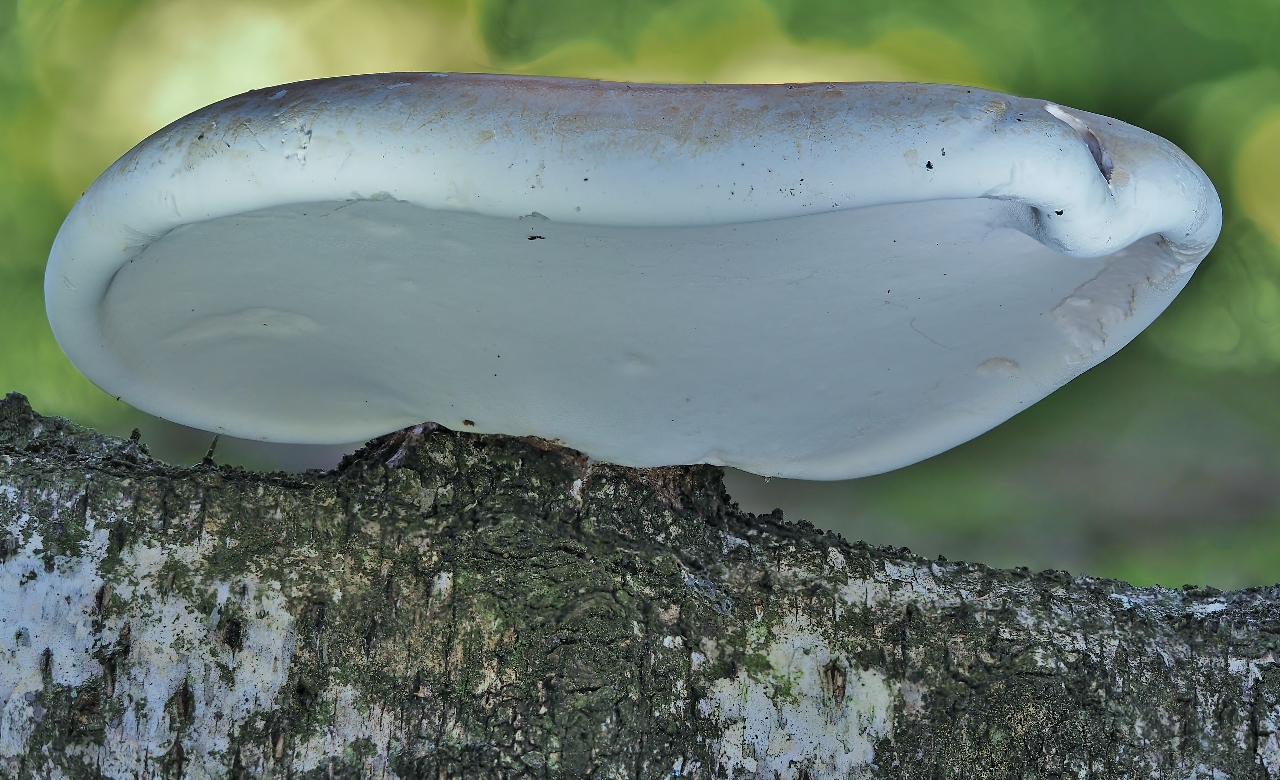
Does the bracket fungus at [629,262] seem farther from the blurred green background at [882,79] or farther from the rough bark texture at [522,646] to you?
the blurred green background at [882,79]

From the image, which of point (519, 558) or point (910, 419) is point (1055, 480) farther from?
point (519, 558)

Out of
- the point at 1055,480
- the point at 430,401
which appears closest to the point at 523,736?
the point at 430,401

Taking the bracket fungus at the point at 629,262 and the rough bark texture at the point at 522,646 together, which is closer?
the bracket fungus at the point at 629,262

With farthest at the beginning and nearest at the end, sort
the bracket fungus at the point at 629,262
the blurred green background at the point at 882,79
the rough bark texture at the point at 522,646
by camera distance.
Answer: the blurred green background at the point at 882,79 < the rough bark texture at the point at 522,646 < the bracket fungus at the point at 629,262

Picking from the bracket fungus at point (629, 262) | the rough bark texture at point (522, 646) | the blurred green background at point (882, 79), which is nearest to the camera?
the bracket fungus at point (629, 262)

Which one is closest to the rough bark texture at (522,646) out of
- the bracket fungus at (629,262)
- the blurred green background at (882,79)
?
the bracket fungus at (629,262)

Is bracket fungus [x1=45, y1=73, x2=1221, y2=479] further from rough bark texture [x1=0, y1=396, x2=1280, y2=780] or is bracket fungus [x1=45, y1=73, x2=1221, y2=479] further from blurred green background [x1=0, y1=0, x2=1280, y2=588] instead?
blurred green background [x1=0, y1=0, x2=1280, y2=588]

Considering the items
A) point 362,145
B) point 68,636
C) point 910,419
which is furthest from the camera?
point 910,419

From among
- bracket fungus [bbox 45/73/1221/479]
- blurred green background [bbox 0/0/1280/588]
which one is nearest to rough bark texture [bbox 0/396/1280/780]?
bracket fungus [bbox 45/73/1221/479]

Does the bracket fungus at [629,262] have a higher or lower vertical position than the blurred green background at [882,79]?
lower
